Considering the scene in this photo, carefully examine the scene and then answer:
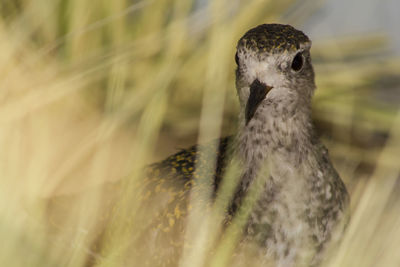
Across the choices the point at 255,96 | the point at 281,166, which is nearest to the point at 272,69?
the point at 255,96

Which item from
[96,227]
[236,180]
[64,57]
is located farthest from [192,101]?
[236,180]

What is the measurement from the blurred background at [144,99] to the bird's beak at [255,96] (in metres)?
0.29

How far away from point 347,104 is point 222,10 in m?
1.39

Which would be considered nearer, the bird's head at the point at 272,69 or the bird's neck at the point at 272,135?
the bird's head at the point at 272,69

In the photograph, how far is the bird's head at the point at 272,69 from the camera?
2.28 metres

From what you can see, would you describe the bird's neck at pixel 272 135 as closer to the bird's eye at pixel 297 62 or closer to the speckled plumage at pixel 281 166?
the speckled plumage at pixel 281 166

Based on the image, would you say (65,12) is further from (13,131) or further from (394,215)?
(394,215)

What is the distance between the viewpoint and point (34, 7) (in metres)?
3.06

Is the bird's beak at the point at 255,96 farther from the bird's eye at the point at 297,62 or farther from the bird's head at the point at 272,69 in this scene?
the bird's eye at the point at 297,62

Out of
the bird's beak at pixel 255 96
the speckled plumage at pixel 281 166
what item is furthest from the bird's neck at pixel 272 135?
the bird's beak at pixel 255 96

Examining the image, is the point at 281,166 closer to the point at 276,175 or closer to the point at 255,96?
the point at 276,175

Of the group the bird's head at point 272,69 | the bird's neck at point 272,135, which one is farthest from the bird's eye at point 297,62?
the bird's neck at point 272,135

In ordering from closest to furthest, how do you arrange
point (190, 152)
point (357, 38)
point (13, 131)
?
1. point (13, 131)
2. point (190, 152)
3. point (357, 38)

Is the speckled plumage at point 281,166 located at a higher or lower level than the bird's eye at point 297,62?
lower
